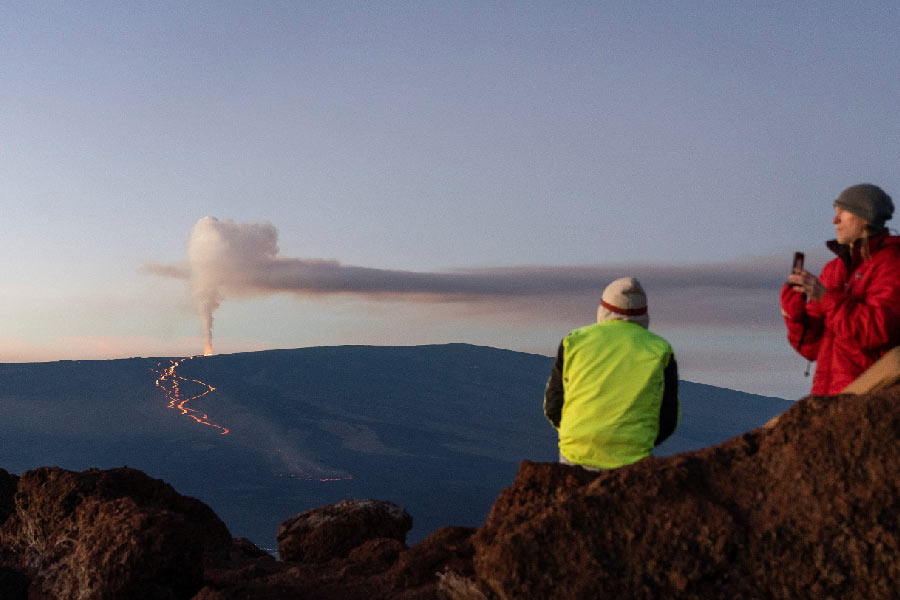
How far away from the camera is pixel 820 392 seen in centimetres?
470

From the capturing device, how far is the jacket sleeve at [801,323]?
15.0 ft

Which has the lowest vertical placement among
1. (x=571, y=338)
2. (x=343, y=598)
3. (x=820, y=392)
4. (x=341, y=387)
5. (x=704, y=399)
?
(x=704, y=399)

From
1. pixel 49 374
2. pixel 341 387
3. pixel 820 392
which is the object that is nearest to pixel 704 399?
pixel 341 387

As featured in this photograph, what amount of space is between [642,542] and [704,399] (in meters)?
156

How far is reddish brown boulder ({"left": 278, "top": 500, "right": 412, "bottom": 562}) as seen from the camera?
7.69 m

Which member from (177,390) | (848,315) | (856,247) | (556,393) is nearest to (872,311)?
(848,315)

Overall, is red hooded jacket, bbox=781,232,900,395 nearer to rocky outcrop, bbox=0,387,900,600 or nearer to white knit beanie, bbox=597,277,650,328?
rocky outcrop, bbox=0,387,900,600

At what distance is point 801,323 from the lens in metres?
4.66

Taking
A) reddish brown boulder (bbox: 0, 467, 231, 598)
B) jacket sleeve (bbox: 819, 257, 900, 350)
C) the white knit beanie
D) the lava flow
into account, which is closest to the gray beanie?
jacket sleeve (bbox: 819, 257, 900, 350)

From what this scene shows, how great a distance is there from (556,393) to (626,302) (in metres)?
0.72

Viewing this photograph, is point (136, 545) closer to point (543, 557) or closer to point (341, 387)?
point (543, 557)

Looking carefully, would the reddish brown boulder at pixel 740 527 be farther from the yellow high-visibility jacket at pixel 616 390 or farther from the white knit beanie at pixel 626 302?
the white knit beanie at pixel 626 302

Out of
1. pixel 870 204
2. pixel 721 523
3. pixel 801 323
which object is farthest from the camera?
pixel 801 323

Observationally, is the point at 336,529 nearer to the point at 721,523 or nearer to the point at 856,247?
the point at 721,523
